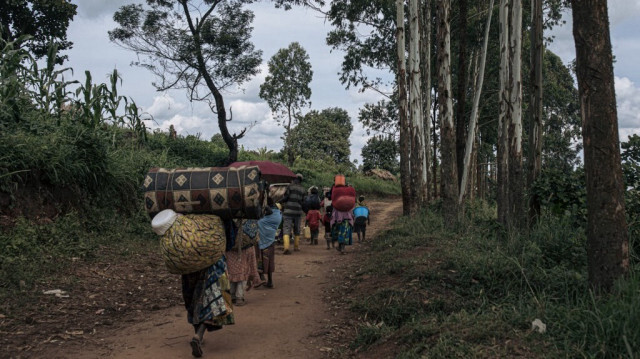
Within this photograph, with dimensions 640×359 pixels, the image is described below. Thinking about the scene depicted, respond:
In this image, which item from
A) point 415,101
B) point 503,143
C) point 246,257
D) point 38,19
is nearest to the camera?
point 246,257

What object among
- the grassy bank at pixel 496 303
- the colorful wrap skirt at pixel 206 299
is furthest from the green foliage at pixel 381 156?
the colorful wrap skirt at pixel 206 299

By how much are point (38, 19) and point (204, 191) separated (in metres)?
20.8

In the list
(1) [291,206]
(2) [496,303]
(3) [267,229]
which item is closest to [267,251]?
(3) [267,229]

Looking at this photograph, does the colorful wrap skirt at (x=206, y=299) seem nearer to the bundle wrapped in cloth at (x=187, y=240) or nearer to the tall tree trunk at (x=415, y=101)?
the bundle wrapped in cloth at (x=187, y=240)

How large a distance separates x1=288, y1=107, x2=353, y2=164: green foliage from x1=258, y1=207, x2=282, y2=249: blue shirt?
3577 centimetres

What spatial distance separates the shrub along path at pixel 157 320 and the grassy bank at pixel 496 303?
0.54 m

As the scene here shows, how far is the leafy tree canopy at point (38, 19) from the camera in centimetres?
2019

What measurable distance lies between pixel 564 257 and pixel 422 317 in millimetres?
2314

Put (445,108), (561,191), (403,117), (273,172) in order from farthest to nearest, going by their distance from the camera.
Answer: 1. (403,117)
2. (273,172)
3. (445,108)
4. (561,191)

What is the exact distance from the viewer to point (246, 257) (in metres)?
7.04

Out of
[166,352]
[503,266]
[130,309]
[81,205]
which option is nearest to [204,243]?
[166,352]

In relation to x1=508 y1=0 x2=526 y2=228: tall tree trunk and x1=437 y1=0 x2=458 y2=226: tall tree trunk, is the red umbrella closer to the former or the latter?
x1=437 y1=0 x2=458 y2=226: tall tree trunk

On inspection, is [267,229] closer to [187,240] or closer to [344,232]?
[344,232]

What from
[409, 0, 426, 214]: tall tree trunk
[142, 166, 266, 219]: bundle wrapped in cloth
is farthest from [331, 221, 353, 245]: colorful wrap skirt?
[142, 166, 266, 219]: bundle wrapped in cloth
